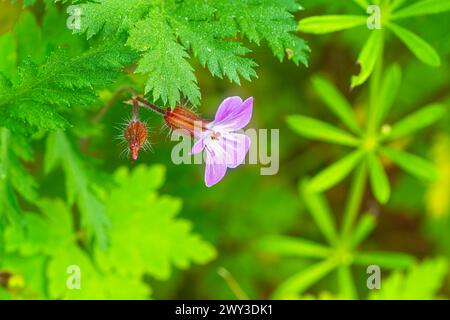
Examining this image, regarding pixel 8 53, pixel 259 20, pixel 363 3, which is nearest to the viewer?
pixel 259 20

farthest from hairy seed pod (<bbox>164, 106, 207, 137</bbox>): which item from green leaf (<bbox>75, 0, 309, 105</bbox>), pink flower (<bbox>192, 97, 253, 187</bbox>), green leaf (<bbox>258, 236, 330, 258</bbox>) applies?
green leaf (<bbox>258, 236, 330, 258</bbox>)

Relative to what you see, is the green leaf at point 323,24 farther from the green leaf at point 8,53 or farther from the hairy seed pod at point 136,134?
the green leaf at point 8,53

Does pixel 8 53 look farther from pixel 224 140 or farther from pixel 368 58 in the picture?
pixel 368 58

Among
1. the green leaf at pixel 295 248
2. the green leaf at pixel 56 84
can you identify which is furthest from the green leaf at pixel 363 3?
the green leaf at pixel 295 248

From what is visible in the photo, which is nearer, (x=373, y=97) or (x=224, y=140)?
(x=224, y=140)

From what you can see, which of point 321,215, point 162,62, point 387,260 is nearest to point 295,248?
point 321,215

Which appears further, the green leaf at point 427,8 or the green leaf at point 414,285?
the green leaf at point 414,285
